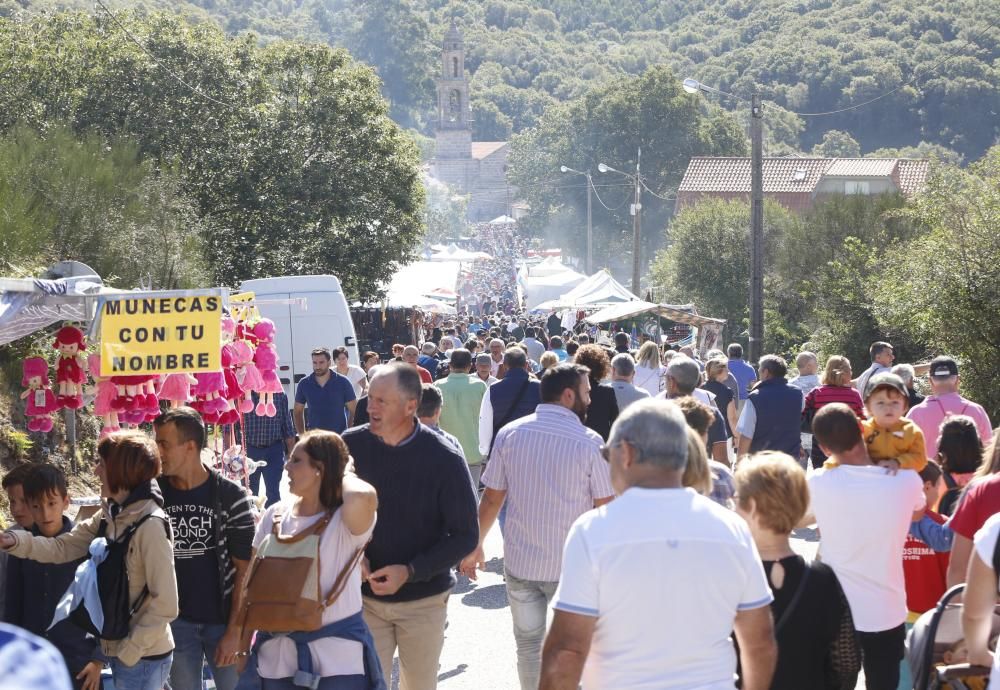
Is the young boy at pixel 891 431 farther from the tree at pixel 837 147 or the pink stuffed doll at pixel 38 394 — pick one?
the tree at pixel 837 147

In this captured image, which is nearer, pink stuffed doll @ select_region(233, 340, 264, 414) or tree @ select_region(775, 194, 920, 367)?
pink stuffed doll @ select_region(233, 340, 264, 414)

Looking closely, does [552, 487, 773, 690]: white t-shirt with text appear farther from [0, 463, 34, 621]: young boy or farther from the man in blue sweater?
[0, 463, 34, 621]: young boy

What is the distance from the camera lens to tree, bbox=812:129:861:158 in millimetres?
125562

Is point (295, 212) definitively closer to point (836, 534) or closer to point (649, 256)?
point (836, 534)

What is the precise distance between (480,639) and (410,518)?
3.31 metres

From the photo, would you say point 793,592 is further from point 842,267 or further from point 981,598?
point 842,267

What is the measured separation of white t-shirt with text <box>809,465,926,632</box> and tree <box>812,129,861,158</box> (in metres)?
124

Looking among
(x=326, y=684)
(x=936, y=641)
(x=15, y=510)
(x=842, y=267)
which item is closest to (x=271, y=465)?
(x=15, y=510)

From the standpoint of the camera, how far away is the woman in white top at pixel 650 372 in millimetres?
12633

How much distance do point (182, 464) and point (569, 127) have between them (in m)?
104

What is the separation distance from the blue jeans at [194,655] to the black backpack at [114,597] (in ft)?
1.55

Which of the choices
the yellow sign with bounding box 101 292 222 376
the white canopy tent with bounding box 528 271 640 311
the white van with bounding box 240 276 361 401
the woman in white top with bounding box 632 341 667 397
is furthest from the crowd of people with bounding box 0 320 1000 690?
the white canopy tent with bounding box 528 271 640 311

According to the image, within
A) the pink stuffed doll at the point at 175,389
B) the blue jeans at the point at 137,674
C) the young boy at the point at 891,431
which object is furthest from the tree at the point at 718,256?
the blue jeans at the point at 137,674

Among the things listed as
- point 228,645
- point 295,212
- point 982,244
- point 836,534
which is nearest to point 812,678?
point 836,534
